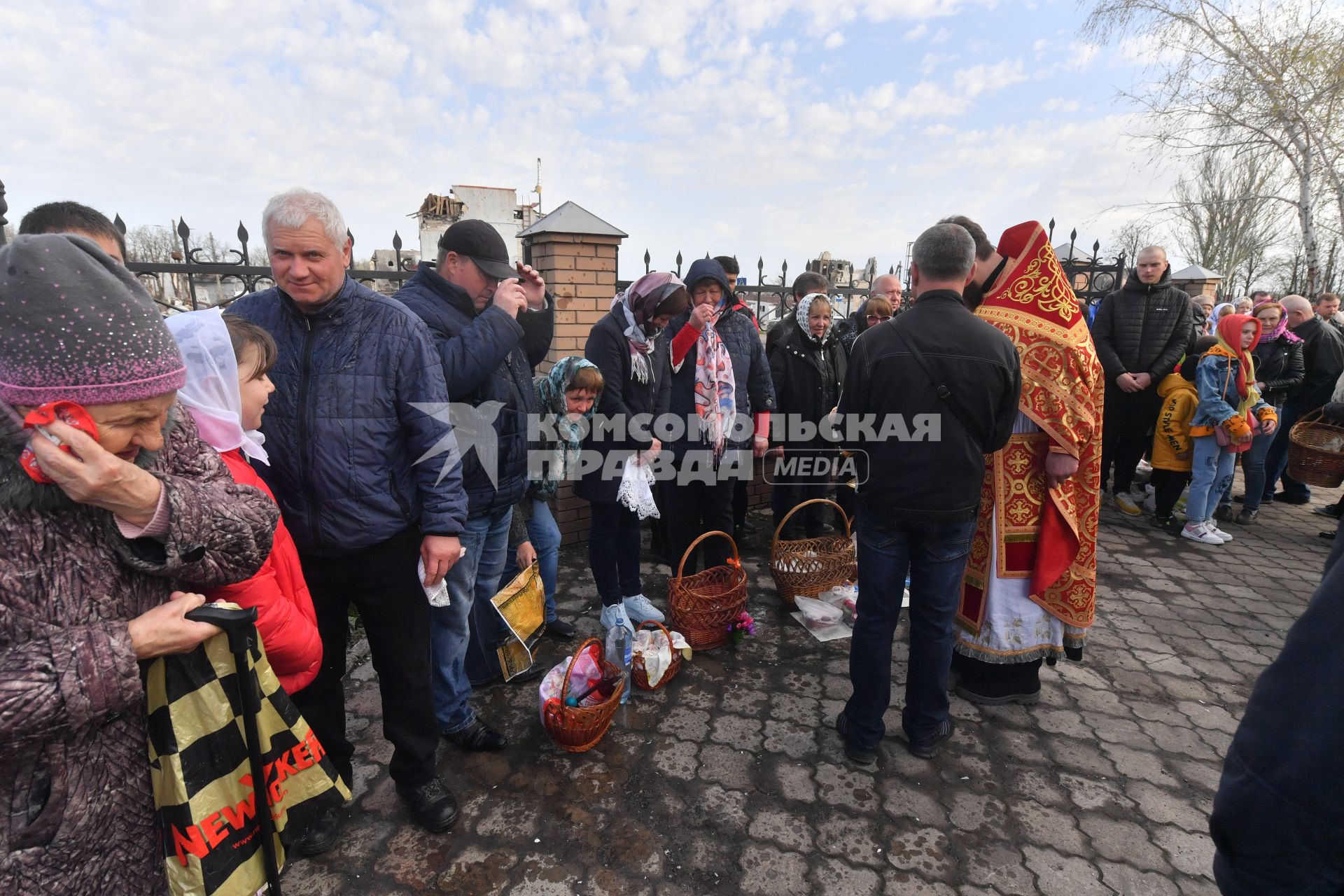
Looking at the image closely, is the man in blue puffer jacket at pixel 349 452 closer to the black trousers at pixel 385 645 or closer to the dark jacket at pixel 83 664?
the black trousers at pixel 385 645

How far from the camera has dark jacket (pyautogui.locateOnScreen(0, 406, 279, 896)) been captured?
101cm

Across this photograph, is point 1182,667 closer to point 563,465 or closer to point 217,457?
point 563,465

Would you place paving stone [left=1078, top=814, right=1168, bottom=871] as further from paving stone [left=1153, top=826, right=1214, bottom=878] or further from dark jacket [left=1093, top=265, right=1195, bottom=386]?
dark jacket [left=1093, top=265, right=1195, bottom=386]

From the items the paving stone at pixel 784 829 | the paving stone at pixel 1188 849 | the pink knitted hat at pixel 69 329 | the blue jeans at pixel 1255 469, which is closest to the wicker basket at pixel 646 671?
the paving stone at pixel 784 829

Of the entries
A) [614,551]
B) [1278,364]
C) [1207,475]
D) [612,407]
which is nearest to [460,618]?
[614,551]

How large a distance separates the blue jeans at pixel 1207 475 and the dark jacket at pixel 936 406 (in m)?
4.24

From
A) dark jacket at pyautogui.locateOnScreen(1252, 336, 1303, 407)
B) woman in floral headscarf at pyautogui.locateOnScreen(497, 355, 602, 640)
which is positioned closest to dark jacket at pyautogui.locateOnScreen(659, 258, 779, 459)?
woman in floral headscarf at pyautogui.locateOnScreen(497, 355, 602, 640)

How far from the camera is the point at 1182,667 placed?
11.5 ft

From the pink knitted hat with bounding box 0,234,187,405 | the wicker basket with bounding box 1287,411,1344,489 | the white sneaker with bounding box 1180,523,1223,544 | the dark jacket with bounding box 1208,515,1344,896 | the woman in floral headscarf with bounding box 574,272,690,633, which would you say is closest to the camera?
the dark jacket with bounding box 1208,515,1344,896

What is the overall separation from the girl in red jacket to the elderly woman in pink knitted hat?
29 centimetres

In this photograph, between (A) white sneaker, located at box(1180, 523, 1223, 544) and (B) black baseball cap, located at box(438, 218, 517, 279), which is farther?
(A) white sneaker, located at box(1180, 523, 1223, 544)

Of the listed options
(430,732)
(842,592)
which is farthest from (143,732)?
(842,592)

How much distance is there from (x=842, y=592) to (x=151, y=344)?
3.84m

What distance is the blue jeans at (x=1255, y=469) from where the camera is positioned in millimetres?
5883
